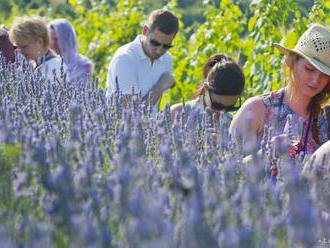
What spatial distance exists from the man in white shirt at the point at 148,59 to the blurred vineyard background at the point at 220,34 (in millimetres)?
1488

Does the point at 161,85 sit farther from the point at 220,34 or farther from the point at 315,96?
the point at 220,34

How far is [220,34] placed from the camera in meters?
8.54

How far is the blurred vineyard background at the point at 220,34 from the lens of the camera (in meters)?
7.36

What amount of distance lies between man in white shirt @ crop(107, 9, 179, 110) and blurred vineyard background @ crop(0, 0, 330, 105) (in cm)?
149

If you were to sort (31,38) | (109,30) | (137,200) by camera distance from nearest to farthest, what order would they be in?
(137,200), (31,38), (109,30)

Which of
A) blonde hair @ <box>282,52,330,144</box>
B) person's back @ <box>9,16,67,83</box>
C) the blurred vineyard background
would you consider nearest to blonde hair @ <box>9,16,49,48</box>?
person's back @ <box>9,16,67,83</box>

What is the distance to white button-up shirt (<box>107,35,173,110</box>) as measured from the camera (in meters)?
5.47

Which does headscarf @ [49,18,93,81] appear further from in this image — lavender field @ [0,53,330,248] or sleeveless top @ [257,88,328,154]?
lavender field @ [0,53,330,248]

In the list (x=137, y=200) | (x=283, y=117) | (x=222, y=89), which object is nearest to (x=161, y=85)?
(x=222, y=89)

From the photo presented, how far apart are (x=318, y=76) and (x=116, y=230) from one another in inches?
88.4

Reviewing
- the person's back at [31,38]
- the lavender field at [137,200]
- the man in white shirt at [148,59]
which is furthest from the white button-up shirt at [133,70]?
the lavender field at [137,200]

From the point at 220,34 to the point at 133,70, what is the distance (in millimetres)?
3132

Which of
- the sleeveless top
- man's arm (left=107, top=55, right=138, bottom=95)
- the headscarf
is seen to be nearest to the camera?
the sleeveless top

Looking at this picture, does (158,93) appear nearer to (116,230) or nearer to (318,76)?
(318,76)
